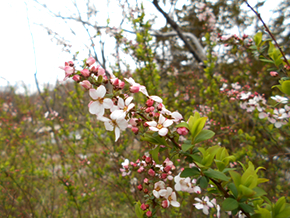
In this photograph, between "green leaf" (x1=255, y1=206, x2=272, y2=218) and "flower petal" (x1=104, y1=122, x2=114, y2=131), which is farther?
"flower petal" (x1=104, y1=122, x2=114, y2=131)

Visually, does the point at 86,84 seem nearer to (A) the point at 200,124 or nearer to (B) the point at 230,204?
(A) the point at 200,124

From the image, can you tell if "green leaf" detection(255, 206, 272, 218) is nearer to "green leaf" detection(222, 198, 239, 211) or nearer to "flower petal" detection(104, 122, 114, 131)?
"green leaf" detection(222, 198, 239, 211)

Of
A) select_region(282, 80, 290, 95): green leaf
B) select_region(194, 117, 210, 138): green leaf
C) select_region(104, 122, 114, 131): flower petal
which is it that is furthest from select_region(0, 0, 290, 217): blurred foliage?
select_region(104, 122, 114, 131): flower petal

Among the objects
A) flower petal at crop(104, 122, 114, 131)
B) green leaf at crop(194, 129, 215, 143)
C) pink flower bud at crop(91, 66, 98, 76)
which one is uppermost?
pink flower bud at crop(91, 66, 98, 76)

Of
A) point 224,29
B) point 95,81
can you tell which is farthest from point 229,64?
point 95,81

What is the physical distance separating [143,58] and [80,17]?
199 cm

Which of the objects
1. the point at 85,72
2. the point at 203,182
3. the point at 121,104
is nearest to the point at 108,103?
the point at 121,104

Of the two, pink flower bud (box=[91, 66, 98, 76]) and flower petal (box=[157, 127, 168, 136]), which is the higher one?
pink flower bud (box=[91, 66, 98, 76])

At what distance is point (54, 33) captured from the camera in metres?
3.47

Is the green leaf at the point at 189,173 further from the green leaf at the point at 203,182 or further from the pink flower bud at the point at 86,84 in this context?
the pink flower bud at the point at 86,84

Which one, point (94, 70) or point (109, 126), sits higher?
point (94, 70)

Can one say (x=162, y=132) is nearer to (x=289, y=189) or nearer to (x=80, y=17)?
(x=289, y=189)

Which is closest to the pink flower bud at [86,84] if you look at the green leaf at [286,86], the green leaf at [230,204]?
the green leaf at [230,204]

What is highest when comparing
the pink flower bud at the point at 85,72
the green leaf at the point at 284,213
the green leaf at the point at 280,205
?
the pink flower bud at the point at 85,72
